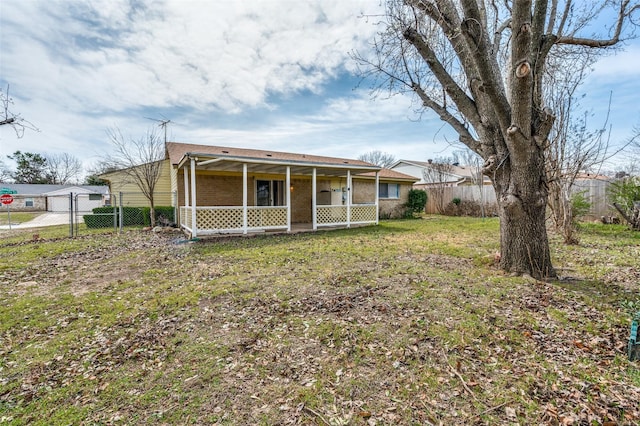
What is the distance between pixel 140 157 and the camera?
14305mm

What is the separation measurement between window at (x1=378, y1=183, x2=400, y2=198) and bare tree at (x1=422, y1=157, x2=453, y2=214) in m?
3.99

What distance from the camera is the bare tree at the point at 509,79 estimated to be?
4473 mm

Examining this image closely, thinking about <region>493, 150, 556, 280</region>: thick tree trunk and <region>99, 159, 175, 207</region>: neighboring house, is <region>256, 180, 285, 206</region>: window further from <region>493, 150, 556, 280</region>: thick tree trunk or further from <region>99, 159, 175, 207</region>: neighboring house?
<region>493, 150, 556, 280</region>: thick tree trunk

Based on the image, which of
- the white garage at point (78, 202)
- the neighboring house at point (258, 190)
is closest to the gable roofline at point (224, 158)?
the neighboring house at point (258, 190)

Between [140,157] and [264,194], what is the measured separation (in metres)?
6.49

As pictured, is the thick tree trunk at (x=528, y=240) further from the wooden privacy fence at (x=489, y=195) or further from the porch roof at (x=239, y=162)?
the wooden privacy fence at (x=489, y=195)

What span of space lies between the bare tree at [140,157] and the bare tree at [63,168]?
44.0 m

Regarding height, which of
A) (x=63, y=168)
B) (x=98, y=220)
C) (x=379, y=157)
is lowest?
(x=98, y=220)

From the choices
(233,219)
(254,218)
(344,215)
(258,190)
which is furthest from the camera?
(258,190)

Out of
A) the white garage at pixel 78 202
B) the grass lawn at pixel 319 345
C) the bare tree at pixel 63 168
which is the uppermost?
the bare tree at pixel 63 168

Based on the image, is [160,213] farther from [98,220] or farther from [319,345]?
[319,345]

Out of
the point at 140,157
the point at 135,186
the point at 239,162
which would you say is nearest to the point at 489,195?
the point at 239,162

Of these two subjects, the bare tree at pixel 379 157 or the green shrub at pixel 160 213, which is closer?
the green shrub at pixel 160 213

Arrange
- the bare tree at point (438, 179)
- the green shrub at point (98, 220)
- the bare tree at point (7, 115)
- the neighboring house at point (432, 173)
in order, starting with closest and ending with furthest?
1. the bare tree at point (7, 115)
2. the green shrub at point (98, 220)
3. the bare tree at point (438, 179)
4. the neighboring house at point (432, 173)
